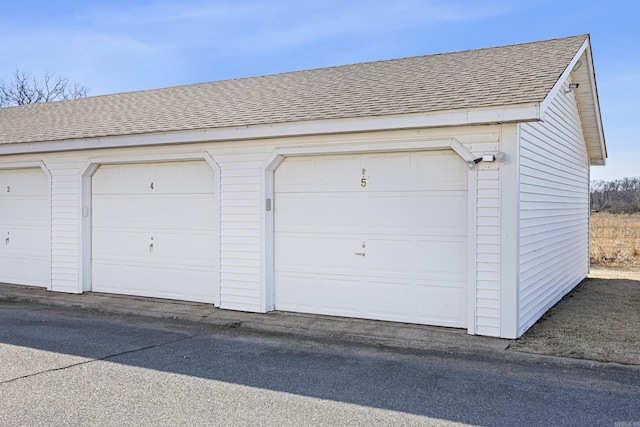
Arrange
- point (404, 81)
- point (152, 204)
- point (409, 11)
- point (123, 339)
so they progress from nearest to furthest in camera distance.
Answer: point (123, 339), point (404, 81), point (152, 204), point (409, 11)

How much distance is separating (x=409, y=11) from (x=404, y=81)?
3.48 metres

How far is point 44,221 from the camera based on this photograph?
10281 mm

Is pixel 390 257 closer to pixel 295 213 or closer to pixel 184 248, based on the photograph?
pixel 295 213

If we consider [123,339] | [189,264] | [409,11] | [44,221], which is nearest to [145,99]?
[44,221]

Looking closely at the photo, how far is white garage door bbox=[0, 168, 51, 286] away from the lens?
406 inches

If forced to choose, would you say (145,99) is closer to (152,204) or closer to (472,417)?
(152,204)

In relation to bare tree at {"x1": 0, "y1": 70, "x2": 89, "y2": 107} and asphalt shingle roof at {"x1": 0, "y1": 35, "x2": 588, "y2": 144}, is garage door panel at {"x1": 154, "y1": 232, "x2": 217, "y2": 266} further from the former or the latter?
bare tree at {"x1": 0, "y1": 70, "x2": 89, "y2": 107}

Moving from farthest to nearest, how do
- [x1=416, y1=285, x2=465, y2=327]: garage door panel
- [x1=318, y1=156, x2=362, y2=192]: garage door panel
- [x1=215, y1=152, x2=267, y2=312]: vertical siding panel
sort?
[x1=215, y1=152, x2=267, y2=312]: vertical siding panel < [x1=318, y1=156, x2=362, y2=192]: garage door panel < [x1=416, y1=285, x2=465, y2=327]: garage door panel

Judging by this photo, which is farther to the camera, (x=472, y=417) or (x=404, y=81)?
(x=404, y=81)

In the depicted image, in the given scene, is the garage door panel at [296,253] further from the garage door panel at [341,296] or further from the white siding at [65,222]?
the white siding at [65,222]

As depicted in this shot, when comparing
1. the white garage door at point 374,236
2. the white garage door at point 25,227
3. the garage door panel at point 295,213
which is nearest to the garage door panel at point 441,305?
the white garage door at point 374,236

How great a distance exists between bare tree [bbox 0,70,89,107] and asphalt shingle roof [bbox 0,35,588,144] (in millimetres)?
22194

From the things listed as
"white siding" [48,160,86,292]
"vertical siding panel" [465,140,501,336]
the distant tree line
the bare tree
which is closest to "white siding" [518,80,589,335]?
"vertical siding panel" [465,140,501,336]

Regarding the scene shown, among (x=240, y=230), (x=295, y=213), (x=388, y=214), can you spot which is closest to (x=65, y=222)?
(x=240, y=230)
